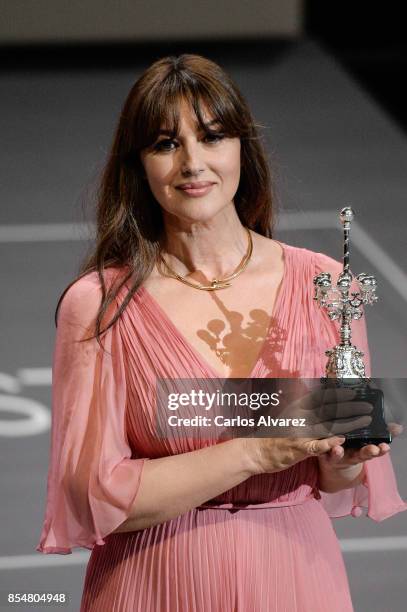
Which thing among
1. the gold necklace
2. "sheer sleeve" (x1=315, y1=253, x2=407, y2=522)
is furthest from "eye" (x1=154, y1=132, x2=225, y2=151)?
"sheer sleeve" (x1=315, y1=253, x2=407, y2=522)

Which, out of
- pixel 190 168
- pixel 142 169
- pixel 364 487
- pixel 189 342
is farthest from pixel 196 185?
pixel 364 487

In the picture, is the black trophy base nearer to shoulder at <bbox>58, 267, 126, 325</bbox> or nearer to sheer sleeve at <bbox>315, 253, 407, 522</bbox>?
sheer sleeve at <bbox>315, 253, 407, 522</bbox>

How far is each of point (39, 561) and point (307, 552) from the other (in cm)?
218

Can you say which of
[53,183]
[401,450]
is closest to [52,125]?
[53,183]

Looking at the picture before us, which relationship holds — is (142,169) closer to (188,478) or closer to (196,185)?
(196,185)

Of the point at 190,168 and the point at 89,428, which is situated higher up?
the point at 190,168

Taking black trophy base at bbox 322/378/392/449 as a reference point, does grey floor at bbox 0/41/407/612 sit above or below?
above

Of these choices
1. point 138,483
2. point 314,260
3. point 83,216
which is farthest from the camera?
point 83,216

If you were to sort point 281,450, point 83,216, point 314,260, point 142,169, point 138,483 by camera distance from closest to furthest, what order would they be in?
point 281,450, point 138,483, point 142,169, point 314,260, point 83,216

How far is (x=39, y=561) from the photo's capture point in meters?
4.64

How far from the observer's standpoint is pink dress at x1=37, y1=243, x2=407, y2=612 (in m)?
2.54

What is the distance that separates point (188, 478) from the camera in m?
2.46

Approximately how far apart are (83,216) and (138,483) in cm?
111

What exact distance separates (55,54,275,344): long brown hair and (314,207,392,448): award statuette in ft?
1.10
